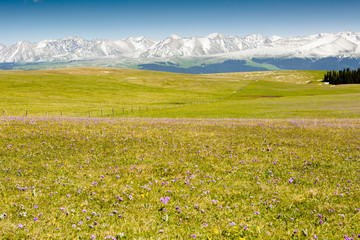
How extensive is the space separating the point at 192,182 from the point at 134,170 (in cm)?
339

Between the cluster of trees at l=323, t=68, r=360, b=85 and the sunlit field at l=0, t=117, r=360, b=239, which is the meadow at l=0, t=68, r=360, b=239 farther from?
the cluster of trees at l=323, t=68, r=360, b=85

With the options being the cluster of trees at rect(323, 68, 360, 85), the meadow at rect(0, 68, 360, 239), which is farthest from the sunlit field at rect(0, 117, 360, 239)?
the cluster of trees at rect(323, 68, 360, 85)

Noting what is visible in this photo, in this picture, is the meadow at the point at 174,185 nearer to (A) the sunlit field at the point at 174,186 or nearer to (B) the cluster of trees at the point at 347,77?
(A) the sunlit field at the point at 174,186

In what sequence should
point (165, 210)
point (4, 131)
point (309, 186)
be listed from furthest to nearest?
point (4, 131) < point (309, 186) < point (165, 210)

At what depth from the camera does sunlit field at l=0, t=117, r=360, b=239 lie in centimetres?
771

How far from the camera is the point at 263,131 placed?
2333cm

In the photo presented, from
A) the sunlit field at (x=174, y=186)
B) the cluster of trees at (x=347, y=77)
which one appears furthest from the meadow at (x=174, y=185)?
the cluster of trees at (x=347, y=77)

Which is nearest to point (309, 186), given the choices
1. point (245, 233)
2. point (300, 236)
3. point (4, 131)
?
point (300, 236)

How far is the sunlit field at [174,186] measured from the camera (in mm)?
7715

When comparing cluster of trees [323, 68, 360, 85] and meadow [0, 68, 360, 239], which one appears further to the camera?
cluster of trees [323, 68, 360, 85]

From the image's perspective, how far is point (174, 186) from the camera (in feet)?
36.4

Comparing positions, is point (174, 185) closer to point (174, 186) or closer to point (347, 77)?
point (174, 186)

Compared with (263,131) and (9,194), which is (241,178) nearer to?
(9,194)

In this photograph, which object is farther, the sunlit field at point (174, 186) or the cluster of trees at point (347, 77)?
the cluster of trees at point (347, 77)
